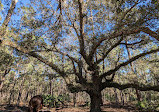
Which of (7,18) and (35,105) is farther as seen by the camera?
(7,18)

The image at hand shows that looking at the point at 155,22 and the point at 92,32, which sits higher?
the point at 92,32

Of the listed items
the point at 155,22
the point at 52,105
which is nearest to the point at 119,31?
the point at 155,22

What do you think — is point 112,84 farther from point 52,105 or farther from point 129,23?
point 52,105

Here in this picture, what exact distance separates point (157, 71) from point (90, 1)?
14390mm

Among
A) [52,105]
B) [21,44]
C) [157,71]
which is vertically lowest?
[52,105]

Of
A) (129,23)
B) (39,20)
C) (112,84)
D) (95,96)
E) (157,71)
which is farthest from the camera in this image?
(157,71)

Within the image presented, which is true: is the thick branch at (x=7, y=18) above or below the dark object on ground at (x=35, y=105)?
above

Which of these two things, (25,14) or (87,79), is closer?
(25,14)

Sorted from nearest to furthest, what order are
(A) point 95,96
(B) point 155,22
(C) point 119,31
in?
(B) point 155,22 → (C) point 119,31 → (A) point 95,96

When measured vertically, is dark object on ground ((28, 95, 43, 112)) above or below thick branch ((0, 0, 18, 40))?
below

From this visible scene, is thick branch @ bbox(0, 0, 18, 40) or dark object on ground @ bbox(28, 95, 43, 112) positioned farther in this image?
thick branch @ bbox(0, 0, 18, 40)

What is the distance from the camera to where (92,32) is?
9469 millimetres

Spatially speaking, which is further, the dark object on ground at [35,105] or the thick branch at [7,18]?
the thick branch at [7,18]

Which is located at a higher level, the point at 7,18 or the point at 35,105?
the point at 7,18
